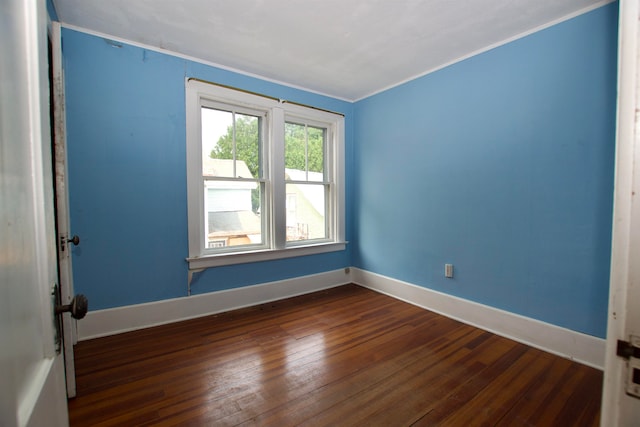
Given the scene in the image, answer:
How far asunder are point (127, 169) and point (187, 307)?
1.43 meters

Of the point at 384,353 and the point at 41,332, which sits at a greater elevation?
the point at 41,332

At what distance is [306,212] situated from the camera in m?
3.85

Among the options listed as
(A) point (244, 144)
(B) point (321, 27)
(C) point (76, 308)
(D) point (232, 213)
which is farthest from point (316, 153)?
(C) point (76, 308)

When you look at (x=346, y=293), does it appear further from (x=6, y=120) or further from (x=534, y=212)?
(x=6, y=120)

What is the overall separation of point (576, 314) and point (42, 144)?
314 centimetres

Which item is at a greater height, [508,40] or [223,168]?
[508,40]

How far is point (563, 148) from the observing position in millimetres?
2184

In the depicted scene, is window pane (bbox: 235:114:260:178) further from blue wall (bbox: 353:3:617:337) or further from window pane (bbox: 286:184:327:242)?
blue wall (bbox: 353:3:617:337)

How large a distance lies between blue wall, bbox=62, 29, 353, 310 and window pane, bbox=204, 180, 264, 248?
30 centimetres

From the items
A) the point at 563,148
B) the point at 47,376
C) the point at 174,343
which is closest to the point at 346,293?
the point at 174,343

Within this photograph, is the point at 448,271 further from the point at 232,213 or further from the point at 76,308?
the point at 76,308

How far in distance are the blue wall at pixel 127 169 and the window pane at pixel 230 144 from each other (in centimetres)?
27

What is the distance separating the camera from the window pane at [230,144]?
118 inches

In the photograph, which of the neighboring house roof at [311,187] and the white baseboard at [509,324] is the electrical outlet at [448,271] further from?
the neighboring house roof at [311,187]
